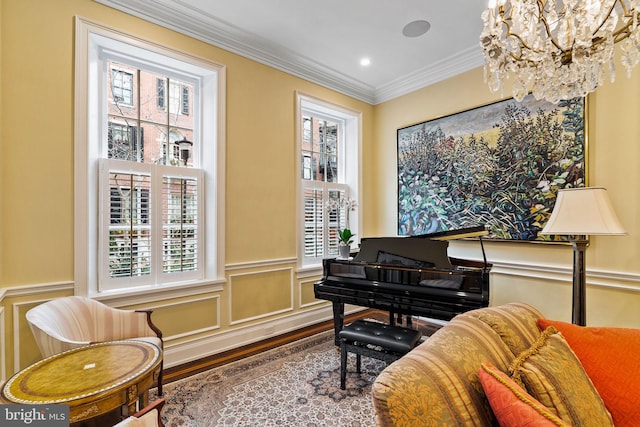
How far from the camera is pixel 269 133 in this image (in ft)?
11.6

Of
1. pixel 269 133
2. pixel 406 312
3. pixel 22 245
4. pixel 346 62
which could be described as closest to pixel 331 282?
pixel 406 312

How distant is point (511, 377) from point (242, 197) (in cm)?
279

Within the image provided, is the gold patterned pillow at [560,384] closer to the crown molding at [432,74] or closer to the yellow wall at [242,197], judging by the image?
the yellow wall at [242,197]

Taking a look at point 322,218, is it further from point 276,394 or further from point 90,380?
point 90,380

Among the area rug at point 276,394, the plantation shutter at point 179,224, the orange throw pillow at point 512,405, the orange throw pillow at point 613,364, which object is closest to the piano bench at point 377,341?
the area rug at point 276,394

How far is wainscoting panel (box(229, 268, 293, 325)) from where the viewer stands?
10.7ft

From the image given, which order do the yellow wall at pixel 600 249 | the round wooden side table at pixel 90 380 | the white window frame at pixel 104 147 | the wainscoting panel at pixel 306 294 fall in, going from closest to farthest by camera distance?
the round wooden side table at pixel 90 380 < the white window frame at pixel 104 147 < the yellow wall at pixel 600 249 < the wainscoting panel at pixel 306 294

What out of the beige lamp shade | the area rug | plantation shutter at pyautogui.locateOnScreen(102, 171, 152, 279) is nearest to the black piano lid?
the beige lamp shade

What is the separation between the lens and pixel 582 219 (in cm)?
220

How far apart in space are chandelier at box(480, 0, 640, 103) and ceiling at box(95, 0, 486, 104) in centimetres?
109

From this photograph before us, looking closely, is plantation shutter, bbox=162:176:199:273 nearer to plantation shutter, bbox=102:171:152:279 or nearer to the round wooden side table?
plantation shutter, bbox=102:171:152:279

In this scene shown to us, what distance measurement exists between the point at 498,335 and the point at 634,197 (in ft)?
7.75

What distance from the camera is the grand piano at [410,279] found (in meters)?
2.45

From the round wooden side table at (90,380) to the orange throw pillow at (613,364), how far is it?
2.05 metres
